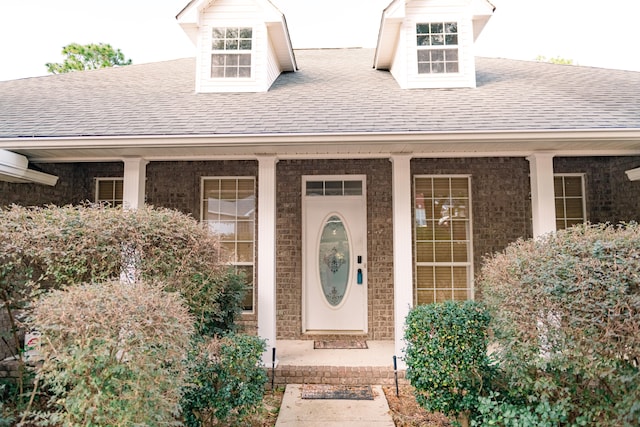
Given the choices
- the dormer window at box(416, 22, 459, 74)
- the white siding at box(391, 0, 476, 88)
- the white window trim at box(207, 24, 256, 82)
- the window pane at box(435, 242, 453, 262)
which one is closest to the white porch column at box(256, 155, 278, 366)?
the white window trim at box(207, 24, 256, 82)

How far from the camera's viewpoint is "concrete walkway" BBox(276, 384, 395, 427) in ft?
12.5

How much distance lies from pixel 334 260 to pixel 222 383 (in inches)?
137

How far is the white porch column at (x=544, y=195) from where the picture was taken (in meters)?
5.11

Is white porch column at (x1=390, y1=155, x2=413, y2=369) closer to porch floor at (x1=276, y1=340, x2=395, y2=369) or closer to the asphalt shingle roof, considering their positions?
porch floor at (x1=276, y1=340, x2=395, y2=369)

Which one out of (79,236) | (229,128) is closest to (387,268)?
(229,128)

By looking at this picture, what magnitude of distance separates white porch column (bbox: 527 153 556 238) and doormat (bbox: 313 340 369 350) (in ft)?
9.81

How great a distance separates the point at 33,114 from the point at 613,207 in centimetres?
952

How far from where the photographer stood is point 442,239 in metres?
6.50

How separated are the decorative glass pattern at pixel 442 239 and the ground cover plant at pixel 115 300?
3294 mm

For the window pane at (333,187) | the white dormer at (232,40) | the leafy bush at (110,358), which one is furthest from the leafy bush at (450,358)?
the white dormer at (232,40)

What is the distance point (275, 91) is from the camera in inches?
260

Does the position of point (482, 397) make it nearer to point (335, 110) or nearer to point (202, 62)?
point (335, 110)

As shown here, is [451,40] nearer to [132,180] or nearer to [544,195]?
[544,195]

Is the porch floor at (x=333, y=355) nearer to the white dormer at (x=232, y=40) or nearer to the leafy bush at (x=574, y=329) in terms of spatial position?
the leafy bush at (x=574, y=329)
